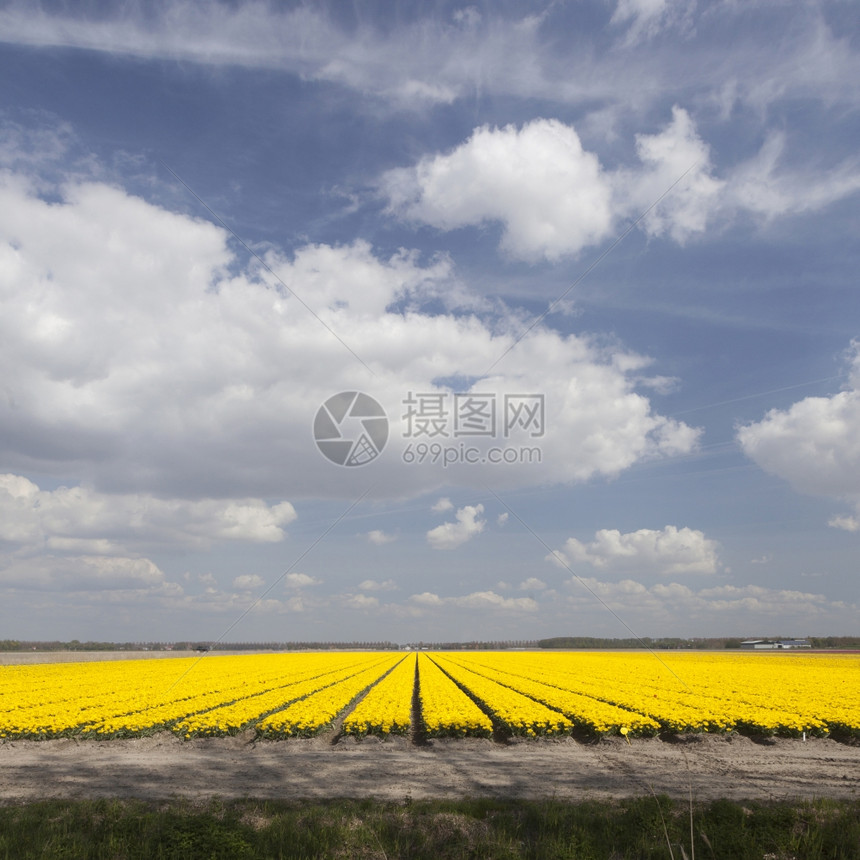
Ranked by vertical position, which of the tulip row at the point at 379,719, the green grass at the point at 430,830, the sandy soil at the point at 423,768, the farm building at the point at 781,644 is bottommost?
the farm building at the point at 781,644

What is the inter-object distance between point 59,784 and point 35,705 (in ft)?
55.3

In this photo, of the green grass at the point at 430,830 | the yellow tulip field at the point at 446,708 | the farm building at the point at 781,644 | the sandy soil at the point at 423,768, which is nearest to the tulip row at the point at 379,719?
the yellow tulip field at the point at 446,708

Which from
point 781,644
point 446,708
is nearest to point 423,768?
point 446,708

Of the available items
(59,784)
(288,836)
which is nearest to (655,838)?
(288,836)

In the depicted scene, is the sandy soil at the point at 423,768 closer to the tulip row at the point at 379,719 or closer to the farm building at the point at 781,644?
the tulip row at the point at 379,719

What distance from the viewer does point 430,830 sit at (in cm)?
1173

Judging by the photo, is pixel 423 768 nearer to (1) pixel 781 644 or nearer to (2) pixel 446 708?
(2) pixel 446 708

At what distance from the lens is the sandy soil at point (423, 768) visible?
14914 millimetres

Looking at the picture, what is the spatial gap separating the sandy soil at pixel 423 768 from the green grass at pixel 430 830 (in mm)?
1764

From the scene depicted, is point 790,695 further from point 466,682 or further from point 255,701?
point 255,701

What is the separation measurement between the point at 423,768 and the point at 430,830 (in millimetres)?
6125

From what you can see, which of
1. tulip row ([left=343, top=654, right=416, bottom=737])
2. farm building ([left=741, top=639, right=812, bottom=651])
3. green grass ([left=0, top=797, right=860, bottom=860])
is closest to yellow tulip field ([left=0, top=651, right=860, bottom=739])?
tulip row ([left=343, top=654, right=416, bottom=737])

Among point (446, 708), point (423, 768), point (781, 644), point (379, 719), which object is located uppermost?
point (379, 719)

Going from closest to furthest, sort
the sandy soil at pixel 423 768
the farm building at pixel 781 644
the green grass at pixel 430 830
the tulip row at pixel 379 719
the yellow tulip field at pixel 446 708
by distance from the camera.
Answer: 1. the green grass at pixel 430 830
2. the sandy soil at pixel 423 768
3. the tulip row at pixel 379 719
4. the yellow tulip field at pixel 446 708
5. the farm building at pixel 781 644
